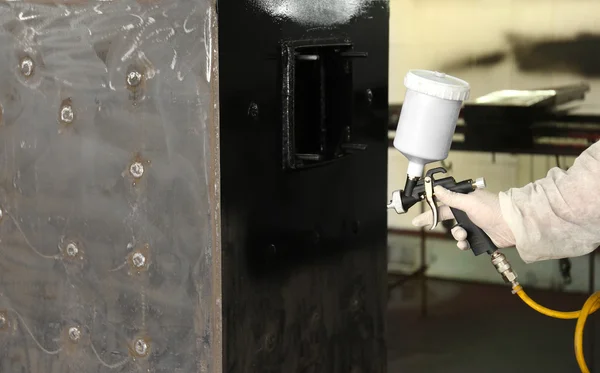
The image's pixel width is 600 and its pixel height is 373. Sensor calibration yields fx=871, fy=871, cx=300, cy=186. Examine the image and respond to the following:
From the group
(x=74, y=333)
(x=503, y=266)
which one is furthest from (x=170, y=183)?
(x=503, y=266)

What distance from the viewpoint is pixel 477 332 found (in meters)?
3.63

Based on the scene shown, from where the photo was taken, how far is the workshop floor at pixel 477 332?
3.44 meters

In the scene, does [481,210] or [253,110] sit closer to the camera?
[481,210]

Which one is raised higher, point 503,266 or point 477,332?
point 503,266

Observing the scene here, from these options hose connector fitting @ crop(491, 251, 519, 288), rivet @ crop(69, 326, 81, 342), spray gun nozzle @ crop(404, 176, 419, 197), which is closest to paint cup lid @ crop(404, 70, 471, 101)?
spray gun nozzle @ crop(404, 176, 419, 197)

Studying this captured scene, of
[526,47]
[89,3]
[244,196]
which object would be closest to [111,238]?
[244,196]

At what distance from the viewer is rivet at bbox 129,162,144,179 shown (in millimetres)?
1765

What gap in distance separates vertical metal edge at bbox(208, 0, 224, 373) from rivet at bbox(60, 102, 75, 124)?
356mm

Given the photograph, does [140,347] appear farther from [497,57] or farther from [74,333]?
[497,57]

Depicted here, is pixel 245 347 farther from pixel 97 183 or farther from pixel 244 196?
pixel 97 183

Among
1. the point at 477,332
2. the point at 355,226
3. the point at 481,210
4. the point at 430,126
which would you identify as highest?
the point at 430,126

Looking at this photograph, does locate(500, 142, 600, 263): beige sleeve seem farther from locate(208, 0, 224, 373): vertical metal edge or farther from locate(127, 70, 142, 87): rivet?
locate(127, 70, 142, 87): rivet

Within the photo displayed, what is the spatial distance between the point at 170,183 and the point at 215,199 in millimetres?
112

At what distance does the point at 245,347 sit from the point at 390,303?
6.97ft
